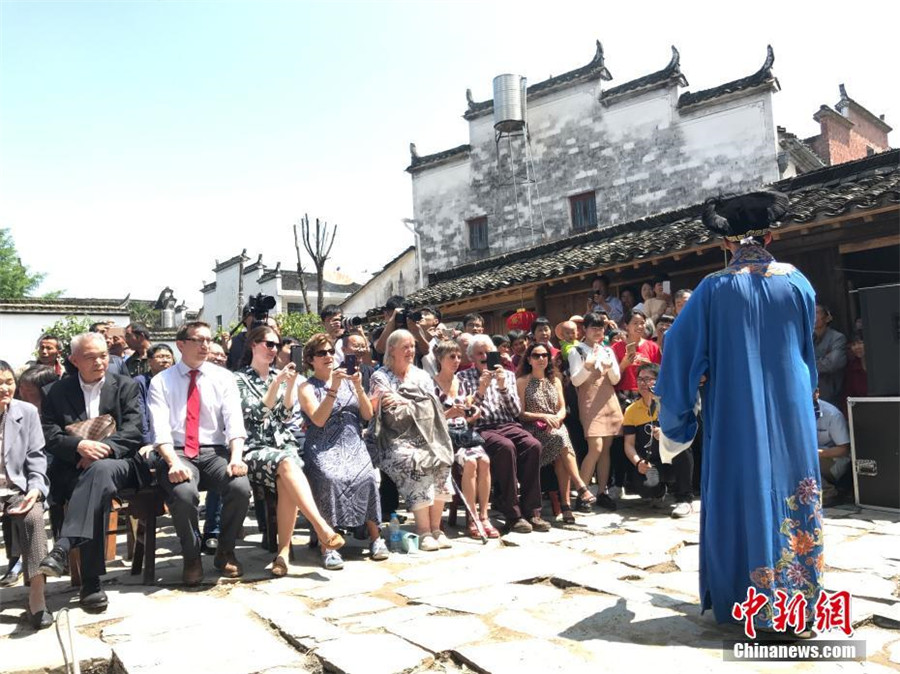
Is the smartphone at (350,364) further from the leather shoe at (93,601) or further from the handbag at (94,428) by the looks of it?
the leather shoe at (93,601)

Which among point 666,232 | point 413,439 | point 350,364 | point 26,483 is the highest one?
point 666,232

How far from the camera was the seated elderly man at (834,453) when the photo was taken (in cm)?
664

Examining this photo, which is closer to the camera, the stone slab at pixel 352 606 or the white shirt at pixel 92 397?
the stone slab at pixel 352 606

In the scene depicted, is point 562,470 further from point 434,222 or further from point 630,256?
point 434,222

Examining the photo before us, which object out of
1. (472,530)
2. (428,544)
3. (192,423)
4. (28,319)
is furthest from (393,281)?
(192,423)

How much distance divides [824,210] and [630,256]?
2.67m

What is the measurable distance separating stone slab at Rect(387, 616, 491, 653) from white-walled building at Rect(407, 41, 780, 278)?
1716 cm

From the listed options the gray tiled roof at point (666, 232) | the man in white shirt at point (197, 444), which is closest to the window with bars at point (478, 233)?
the gray tiled roof at point (666, 232)

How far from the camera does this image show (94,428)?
15.2 ft

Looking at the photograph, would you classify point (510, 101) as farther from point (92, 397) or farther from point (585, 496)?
point (92, 397)

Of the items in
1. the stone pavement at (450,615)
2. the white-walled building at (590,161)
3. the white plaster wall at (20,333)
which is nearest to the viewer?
the stone pavement at (450,615)

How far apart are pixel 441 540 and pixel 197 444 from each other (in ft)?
6.30

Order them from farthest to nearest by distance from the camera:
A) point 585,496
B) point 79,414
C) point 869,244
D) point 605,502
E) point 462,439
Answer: point 869,244, point 605,502, point 585,496, point 462,439, point 79,414

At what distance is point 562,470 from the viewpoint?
6.49 metres
